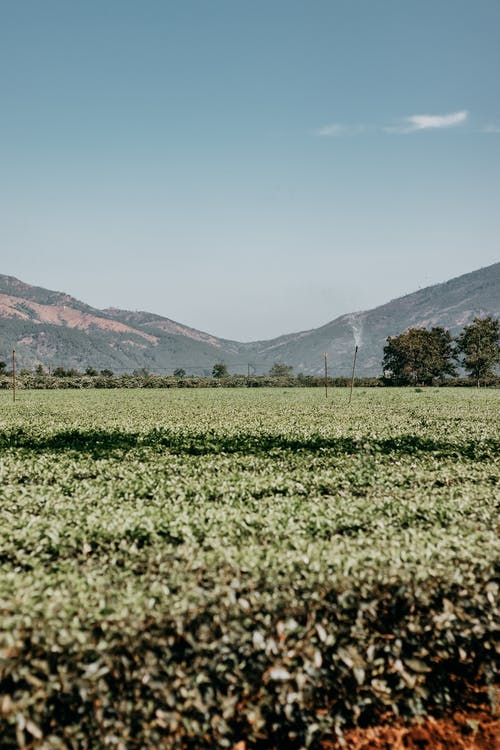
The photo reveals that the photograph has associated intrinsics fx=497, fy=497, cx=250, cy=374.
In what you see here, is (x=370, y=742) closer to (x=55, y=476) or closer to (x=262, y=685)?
(x=262, y=685)

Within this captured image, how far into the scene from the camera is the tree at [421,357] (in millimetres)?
88125

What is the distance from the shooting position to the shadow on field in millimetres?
12250

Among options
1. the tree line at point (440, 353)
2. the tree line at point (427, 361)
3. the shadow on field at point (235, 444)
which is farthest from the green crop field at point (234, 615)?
the tree line at point (440, 353)

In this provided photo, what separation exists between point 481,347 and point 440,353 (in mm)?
7585

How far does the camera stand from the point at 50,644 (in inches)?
124

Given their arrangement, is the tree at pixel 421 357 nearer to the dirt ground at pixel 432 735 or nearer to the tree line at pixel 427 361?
the tree line at pixel 427 361

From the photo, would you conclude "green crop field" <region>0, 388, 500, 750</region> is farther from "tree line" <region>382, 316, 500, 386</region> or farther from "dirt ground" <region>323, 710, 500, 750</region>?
"tree line" <region>382, 316, 500, 386</region>

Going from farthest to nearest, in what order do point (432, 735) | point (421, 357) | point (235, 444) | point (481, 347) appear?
point (421, 357)
point (481, 347)
point (235, 444)
point (432, 735)

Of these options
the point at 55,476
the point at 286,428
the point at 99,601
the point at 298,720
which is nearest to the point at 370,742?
the point at 298,720

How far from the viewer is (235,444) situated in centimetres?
1304

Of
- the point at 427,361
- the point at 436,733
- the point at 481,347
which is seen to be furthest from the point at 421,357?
the point at 436,733

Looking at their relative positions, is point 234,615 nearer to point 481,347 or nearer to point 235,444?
point 235,444

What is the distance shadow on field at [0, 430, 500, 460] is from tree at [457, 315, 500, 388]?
7537 cm

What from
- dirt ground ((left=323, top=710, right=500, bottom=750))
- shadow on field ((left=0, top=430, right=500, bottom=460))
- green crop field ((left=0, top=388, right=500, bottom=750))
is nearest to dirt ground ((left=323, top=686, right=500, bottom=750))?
dirt ground ((left=323, top=710, right=500, bottom=750))
